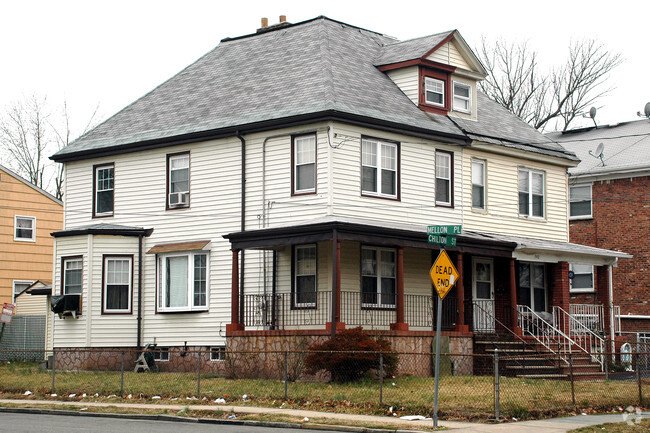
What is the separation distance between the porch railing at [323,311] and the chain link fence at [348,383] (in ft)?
5.29

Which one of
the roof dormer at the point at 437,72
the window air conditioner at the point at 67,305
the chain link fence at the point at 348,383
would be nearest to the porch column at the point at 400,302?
the chain link fence at the point at 348,383

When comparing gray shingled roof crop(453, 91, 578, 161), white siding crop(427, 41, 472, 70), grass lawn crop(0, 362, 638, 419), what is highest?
white siding crop(427, 41, 472, 70)

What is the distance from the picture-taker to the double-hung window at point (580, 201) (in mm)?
38938

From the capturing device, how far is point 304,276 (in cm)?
2612

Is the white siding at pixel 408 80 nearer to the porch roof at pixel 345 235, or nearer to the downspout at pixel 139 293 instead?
the porch roof at pixel 345 235

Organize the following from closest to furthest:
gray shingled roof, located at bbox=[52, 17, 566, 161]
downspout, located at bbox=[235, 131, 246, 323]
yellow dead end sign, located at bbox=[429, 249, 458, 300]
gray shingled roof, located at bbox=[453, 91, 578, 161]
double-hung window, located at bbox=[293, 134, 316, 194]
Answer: yellow dead end sign, located at bbox=[429, 249, 458, 300]
double-hung window, located at bbox=[293, 134, 316, 194]
downspout, located at bbox=[235, 131, 246, 323]
gray shingled roof, located at bbox=[52, 17, 566, 161]
gray shingled roof, located at bbox=[453, 91, 578, 161]

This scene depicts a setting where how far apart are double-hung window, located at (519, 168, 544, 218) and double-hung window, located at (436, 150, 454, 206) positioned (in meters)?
3.62

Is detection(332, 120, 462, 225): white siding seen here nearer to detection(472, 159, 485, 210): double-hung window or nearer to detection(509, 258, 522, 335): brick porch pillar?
detection(472, 159, 485, 210): double-hung window

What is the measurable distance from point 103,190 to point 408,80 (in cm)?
1038

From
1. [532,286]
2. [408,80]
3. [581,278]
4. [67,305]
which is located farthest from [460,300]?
[581,278]

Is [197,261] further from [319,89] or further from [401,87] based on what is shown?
[401,87]

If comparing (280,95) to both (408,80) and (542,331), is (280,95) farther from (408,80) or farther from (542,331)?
(542,331)

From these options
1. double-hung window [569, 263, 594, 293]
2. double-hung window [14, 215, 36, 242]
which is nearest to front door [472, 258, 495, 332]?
double-hung window [569, 263, 594, 293]

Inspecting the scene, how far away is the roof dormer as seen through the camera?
29328 millimetres
